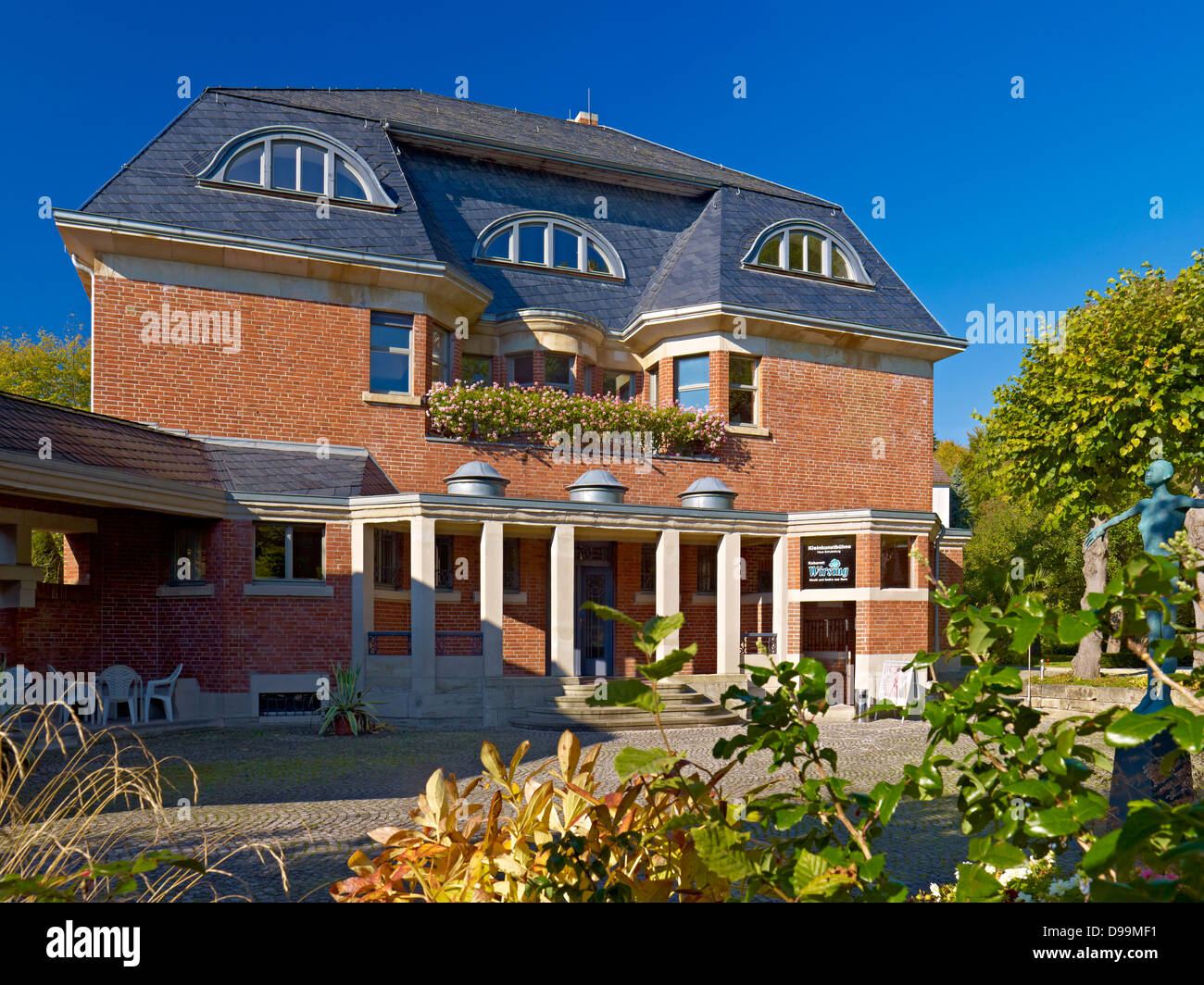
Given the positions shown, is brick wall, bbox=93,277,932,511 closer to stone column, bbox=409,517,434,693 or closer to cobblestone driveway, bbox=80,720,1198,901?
stone column, bbox=409,517,434,693

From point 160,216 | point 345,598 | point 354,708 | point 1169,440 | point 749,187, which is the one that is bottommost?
point 354,708

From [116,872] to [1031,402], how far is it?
23283 mm

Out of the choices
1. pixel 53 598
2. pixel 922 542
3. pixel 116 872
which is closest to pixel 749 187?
pixel 922 542

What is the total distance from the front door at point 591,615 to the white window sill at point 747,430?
383cm

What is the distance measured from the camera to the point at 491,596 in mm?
15328

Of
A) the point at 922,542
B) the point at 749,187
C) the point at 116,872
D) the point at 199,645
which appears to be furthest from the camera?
the point at 749,187

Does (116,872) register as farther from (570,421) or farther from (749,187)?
(749,187)

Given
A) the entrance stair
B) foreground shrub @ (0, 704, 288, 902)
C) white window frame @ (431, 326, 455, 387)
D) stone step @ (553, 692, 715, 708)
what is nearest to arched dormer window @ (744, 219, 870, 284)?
white window frame @ (431, 326, 455, 387)

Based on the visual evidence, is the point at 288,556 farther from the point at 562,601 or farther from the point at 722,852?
the point at 722,852

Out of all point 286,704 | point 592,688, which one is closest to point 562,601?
point 592,688

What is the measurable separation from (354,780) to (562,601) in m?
6.56

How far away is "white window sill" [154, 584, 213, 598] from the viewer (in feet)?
48.5

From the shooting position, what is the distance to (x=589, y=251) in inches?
853

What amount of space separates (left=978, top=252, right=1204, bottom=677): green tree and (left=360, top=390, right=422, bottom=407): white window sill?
47.4 feet
